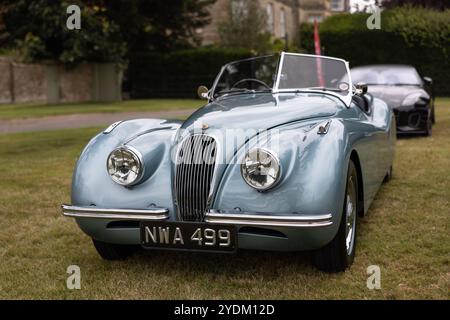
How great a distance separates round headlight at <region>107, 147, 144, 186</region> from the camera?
369 cm

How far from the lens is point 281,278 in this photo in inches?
143

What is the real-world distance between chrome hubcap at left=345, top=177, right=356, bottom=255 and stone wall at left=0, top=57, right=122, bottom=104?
71.3 feet

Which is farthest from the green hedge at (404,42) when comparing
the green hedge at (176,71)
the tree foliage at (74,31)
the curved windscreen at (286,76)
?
the curved windscreen at (286,76)

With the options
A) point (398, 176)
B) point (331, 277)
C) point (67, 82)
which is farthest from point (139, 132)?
point (67, 82)

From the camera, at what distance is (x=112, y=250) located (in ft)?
13.2

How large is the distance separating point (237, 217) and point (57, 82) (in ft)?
73.3

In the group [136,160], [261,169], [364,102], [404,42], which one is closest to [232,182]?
[261,169]

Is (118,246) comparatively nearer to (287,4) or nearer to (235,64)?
(235,64)

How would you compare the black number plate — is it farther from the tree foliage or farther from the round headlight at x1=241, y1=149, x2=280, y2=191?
the tree foliage

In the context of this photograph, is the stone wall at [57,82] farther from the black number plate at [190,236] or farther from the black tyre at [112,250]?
the black number plate at [190,236]

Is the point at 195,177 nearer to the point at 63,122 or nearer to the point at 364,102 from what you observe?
the point at 364,102

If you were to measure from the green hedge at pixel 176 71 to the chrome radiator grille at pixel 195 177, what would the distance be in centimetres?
2296

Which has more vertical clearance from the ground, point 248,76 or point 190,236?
point 248,76
